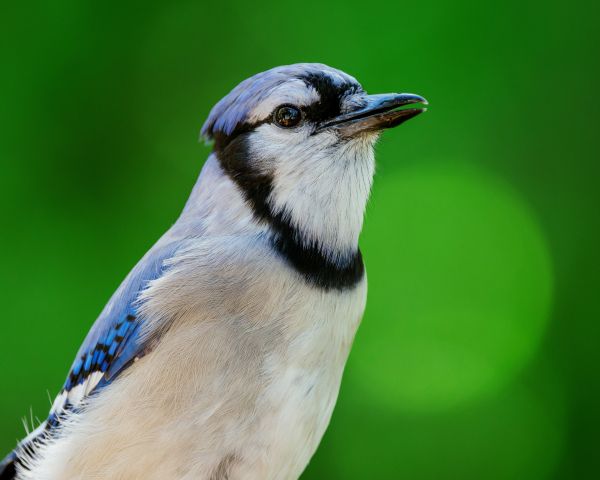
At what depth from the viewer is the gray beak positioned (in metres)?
1.88

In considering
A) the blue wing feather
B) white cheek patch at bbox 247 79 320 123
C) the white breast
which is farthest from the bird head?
the blue wing feather

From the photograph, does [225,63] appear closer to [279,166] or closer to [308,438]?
[279,166]

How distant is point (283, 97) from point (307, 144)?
121 mm

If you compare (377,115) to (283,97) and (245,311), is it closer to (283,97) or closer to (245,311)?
(283,97)

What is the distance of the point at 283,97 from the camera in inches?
76.7

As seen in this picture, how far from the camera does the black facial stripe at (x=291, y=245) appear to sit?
1878 mm

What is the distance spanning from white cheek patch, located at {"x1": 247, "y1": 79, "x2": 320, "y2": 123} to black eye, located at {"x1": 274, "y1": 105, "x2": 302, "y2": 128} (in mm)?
15

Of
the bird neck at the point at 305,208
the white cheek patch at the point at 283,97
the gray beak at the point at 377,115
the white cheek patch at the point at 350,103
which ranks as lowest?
the bird neck at the point at 305,208

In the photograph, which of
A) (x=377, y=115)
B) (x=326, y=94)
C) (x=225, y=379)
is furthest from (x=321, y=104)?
(x=225, y=379)

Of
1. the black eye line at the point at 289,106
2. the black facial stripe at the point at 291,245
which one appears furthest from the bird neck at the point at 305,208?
the black eye line at the point at 289,106

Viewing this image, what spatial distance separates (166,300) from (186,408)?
0.26 m

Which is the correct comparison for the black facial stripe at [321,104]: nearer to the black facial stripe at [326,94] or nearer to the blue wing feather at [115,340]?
the black facial stripe at [326,94]

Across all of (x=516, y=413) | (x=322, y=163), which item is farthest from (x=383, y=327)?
(x=322, y=163)

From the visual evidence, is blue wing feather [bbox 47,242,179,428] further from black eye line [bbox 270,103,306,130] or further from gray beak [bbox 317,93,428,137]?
gray beak [bbox 317,93,428,137]
